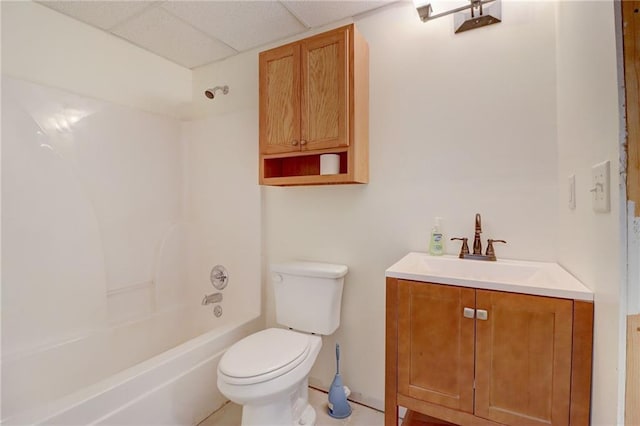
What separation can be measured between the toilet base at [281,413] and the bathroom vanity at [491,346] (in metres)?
0.51

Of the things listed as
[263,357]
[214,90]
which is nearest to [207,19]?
[214,90]

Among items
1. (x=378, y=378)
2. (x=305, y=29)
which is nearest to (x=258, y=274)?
(x=378, y=378)

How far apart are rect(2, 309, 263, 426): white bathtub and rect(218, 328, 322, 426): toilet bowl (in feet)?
1.05

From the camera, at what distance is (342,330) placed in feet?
6.07

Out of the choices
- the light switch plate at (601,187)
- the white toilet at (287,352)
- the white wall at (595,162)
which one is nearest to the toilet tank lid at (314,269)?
the white toilet at (287,352)

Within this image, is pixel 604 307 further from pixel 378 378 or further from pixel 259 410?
pixel 259 410

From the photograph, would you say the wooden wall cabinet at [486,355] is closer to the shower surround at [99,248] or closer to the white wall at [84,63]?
the shower surround at [99,248]

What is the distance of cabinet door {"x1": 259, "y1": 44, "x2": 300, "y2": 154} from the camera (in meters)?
1.68

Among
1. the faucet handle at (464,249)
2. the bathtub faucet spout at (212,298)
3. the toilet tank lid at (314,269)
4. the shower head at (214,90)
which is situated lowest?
the bathtub faucet spout at (212,298)

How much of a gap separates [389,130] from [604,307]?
1189 mm

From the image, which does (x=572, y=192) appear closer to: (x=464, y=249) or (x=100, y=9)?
(x=464, y=249)

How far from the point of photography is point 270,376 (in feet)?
4.26

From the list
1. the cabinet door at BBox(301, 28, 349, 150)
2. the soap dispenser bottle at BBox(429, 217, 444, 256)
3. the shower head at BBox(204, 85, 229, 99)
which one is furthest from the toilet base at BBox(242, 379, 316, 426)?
the shower head at BBox(204, 85, 229, 99)

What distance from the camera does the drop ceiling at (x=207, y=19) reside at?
168 cm
